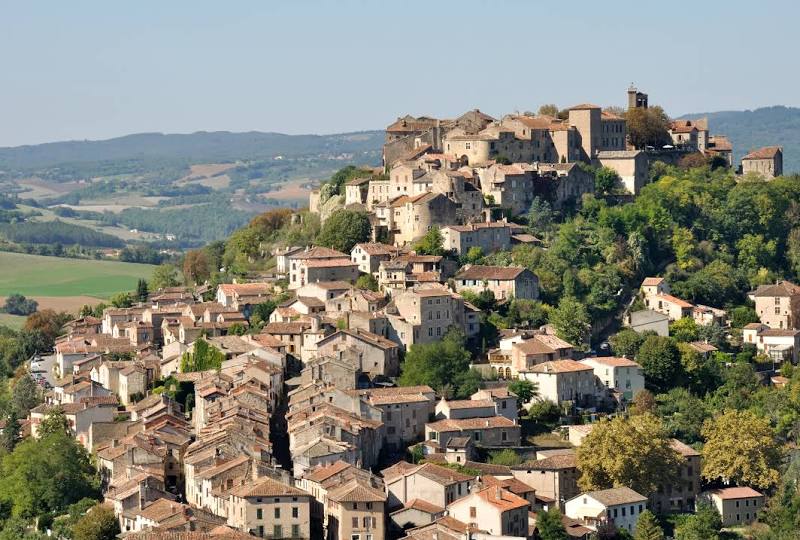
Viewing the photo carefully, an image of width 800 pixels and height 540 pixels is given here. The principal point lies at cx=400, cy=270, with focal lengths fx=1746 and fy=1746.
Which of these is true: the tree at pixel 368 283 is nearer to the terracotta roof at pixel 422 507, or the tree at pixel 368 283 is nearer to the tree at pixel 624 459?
the tree at pixel 624 459

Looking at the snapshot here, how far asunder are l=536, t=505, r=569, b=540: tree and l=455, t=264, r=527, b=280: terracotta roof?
55.9ft

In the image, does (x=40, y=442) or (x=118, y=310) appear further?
(x=118, y=310)

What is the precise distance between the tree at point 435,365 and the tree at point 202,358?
6276 millimetres

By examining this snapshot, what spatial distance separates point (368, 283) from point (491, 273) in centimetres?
455

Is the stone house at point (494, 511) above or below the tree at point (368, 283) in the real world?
below

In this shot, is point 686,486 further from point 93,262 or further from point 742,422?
point 93,262

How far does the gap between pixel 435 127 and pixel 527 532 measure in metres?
33.3

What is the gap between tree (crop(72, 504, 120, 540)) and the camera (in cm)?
4672

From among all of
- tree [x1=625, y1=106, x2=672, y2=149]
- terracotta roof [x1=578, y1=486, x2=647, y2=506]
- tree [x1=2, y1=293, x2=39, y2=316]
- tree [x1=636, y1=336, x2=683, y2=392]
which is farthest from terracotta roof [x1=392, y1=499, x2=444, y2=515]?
tree [x1=2, y1=293, x2=39, y2=316]

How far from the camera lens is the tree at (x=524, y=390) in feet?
187

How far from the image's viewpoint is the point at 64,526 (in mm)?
49281

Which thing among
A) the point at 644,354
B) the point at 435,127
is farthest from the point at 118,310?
the point at 644,354

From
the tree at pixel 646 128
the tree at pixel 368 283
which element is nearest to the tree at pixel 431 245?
the tree at pixel 368 283

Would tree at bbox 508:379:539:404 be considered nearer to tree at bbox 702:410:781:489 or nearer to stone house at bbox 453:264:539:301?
tree at bbox 702:410:781:489
